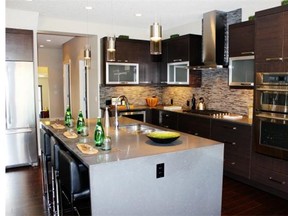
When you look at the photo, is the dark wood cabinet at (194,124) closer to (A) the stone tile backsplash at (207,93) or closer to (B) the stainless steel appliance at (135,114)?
(A) the stone tile backsplash at (207,93)

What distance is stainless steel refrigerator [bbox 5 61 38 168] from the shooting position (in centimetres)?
460

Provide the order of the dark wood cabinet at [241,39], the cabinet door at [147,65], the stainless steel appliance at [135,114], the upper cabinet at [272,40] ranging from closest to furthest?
the upper cabinet at [272,40], the dark wood cabinet at [241,39], the stainless steel appliance at [135,114], the cabinet door at [147,65]

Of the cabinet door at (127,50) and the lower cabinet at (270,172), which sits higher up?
the cabinet door at (127,50)

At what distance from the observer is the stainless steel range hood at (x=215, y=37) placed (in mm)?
4797

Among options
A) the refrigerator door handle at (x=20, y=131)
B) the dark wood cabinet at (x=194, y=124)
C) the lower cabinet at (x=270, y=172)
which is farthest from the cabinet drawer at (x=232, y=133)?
the refrigerator door handle at (x=20, y=131)

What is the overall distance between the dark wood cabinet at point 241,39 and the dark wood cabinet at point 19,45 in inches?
136

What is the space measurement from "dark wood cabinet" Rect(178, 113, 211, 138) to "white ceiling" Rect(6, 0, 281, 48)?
1.89m

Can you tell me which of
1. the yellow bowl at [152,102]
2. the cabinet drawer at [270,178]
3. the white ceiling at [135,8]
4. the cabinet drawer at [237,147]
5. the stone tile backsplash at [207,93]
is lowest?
the cabinet drawer at [270,178]

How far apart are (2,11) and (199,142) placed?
224 cm

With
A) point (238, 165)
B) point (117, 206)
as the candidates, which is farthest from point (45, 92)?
point (117, 206)

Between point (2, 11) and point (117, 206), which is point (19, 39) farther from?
point (2, 11)

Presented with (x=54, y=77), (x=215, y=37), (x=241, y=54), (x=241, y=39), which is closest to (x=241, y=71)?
(x=241, y=54)

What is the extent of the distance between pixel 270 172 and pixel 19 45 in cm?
443

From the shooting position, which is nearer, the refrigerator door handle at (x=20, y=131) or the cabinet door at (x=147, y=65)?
the refrigerator door handle at (x=20, y=131)
